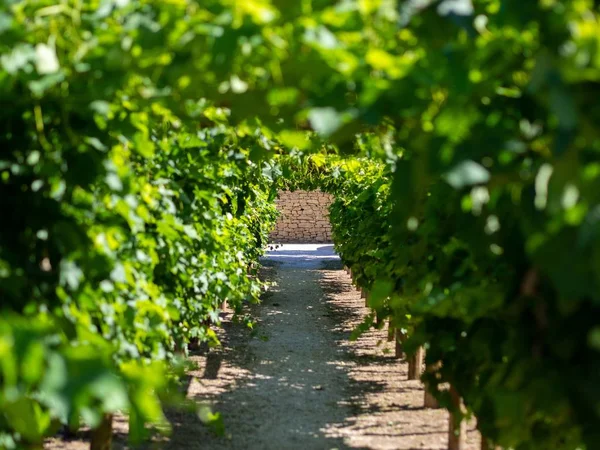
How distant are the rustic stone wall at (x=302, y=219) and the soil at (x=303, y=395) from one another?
18379mm

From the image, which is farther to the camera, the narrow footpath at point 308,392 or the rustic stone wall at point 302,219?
the rustic stone wall at point 302,219

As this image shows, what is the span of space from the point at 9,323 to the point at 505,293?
130cm

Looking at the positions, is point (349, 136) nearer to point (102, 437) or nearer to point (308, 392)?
point (102, 437)

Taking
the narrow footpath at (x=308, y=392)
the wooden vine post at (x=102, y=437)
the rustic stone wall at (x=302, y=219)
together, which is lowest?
the rustic stone wall at (x=302, y=219)

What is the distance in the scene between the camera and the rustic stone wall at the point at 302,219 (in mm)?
30188

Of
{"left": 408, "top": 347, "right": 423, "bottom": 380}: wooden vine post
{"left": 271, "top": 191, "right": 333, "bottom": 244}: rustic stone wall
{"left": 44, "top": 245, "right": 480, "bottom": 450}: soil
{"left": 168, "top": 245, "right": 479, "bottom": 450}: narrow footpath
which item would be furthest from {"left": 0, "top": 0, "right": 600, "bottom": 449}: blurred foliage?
{"left": 271, "top": 191, "right": 333, "bottom": 244}: rustic stone wall

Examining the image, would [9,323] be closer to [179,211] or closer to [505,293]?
[505,293]

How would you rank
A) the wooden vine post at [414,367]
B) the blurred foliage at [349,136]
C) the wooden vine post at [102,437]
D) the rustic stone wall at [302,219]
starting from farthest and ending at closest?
the rustic stone wall at [302,219]
the wooden vine post at [414,367]
the wooden vine post at [102,437]
the blurred foliage at [349,136]

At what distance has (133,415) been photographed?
2059 millimetres

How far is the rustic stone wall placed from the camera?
30188mm

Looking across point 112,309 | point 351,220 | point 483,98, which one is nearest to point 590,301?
point 483,98

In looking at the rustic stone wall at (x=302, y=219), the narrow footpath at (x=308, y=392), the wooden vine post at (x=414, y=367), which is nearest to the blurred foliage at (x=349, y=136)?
the narrow footpath at (x=308, y=392)

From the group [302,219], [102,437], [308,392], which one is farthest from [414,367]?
[302,219]

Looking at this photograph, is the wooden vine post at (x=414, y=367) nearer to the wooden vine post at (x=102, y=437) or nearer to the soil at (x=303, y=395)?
the soil at (x=303, y=395)
